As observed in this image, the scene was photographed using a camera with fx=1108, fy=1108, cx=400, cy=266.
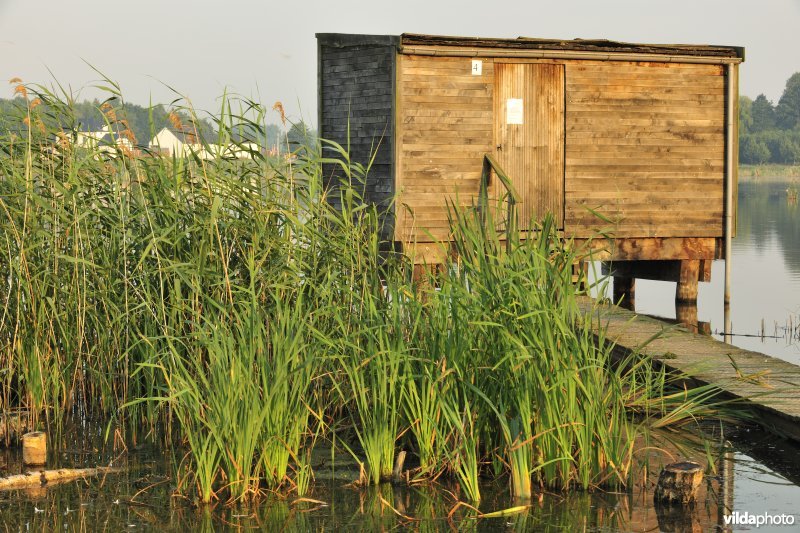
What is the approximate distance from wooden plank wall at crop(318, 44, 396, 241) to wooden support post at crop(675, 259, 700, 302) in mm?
4529

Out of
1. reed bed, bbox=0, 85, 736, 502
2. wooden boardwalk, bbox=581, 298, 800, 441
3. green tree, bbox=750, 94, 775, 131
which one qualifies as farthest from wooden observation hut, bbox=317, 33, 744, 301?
green tree, bbox=750, 94, 775, 131

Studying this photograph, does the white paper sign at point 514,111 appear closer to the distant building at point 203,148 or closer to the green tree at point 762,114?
the distant building at point 203,148

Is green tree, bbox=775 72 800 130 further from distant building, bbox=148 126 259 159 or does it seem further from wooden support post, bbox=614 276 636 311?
distant building, bbox=148 126 259 159

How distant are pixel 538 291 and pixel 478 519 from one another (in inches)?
49.4

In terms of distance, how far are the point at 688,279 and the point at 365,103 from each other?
5.27m

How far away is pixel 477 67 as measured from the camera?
13656 millimetres

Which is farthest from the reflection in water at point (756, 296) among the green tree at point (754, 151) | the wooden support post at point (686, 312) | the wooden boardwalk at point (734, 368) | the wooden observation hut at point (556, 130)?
the green tree at point (754, 151)

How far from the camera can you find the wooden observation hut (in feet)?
44.1

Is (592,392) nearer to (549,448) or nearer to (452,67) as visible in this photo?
(549,448)

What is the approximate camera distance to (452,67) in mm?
13523

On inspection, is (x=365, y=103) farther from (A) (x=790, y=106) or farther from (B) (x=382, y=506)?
(A) (x=790, y=106)

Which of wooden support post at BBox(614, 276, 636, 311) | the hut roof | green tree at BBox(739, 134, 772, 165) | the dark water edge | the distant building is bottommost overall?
the dark water edge

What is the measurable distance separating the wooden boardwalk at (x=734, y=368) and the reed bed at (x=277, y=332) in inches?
13.1

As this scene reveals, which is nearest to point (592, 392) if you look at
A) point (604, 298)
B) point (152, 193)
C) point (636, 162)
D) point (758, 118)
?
point (604, 298)
